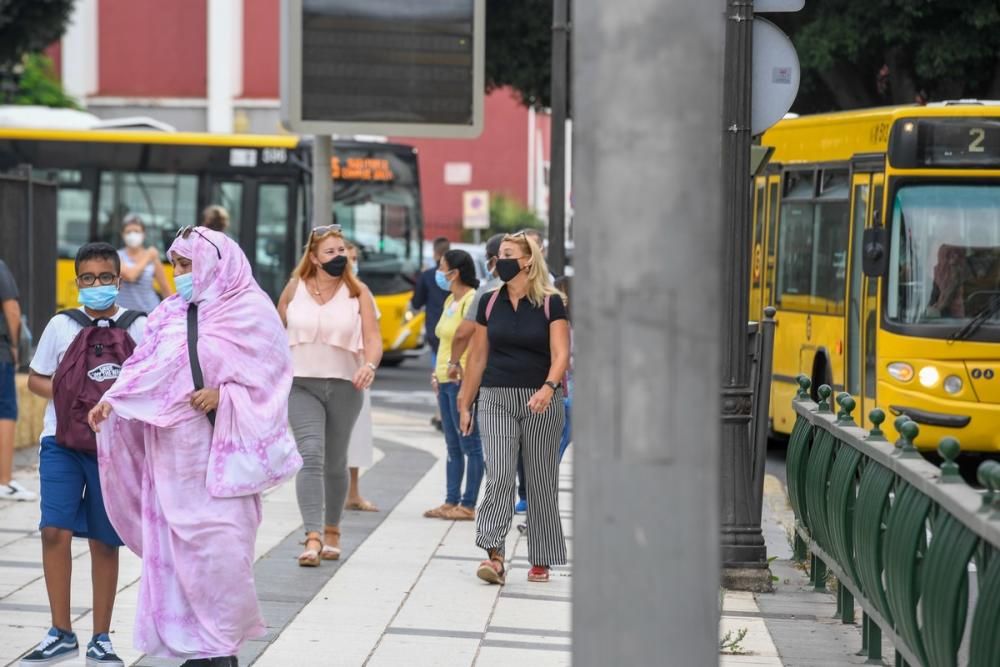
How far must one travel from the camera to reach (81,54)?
42.2 meters

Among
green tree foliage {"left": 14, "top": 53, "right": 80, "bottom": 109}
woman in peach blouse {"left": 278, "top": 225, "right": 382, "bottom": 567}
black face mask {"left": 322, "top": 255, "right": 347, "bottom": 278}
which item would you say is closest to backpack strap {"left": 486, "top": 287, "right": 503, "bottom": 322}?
woman in peach blouse {"left": 278, "top": 225, "right": 382, "bottom": 567}

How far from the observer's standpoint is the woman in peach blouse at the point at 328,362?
29.6 feet

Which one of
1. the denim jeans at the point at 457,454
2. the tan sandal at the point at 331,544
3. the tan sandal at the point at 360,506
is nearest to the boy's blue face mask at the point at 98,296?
the tan sandal at the point at 331,544

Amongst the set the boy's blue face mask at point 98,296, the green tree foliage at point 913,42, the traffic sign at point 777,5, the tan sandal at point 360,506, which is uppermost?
the green tree foliage at point 913,42

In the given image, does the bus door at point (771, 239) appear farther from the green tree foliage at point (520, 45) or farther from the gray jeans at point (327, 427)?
the green tree foliage at point (520, 45)

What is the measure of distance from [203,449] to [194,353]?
32cm

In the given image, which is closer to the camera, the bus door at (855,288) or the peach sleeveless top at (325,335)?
the peach sleeveless top at (325,335)

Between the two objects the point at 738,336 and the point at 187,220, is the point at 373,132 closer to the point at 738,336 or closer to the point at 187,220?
the point at 738,336

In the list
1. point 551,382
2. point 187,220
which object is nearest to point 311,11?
point 551,382

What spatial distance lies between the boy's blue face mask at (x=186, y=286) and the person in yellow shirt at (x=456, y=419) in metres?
4.37

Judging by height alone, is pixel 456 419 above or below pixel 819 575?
above

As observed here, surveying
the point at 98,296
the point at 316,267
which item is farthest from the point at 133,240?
the point at 98,296

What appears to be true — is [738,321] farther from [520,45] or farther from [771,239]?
[520,45]

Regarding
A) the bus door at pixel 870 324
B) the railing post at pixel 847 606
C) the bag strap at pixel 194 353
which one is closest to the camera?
the bag strap at pixel 194 353
